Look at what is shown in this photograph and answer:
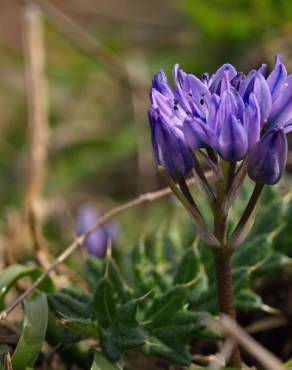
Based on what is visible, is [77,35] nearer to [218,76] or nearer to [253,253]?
[253,253]

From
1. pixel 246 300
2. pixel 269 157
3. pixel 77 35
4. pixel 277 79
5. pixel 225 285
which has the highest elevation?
pixel 77 35

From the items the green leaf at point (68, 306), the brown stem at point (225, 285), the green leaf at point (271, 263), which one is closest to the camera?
the brown stem at point (225, 285)

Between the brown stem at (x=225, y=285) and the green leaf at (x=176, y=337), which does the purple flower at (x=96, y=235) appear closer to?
the green leaf at (x=176, y=337)

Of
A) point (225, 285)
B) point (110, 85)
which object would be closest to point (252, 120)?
point (225, 285)

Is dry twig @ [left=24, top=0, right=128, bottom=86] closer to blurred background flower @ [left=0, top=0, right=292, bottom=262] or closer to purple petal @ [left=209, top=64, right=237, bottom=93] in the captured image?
blurred background flower @ [left=0, top=0, right=292, bottom=262]

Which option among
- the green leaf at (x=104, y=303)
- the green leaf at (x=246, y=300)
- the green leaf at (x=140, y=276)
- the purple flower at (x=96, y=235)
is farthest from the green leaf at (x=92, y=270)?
the purple flower at (x=96, y=235)

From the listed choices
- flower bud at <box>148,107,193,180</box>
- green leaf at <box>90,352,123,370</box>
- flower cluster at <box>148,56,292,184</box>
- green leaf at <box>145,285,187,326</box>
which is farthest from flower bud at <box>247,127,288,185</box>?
green leaf at <box>90,352,123,370</box>
